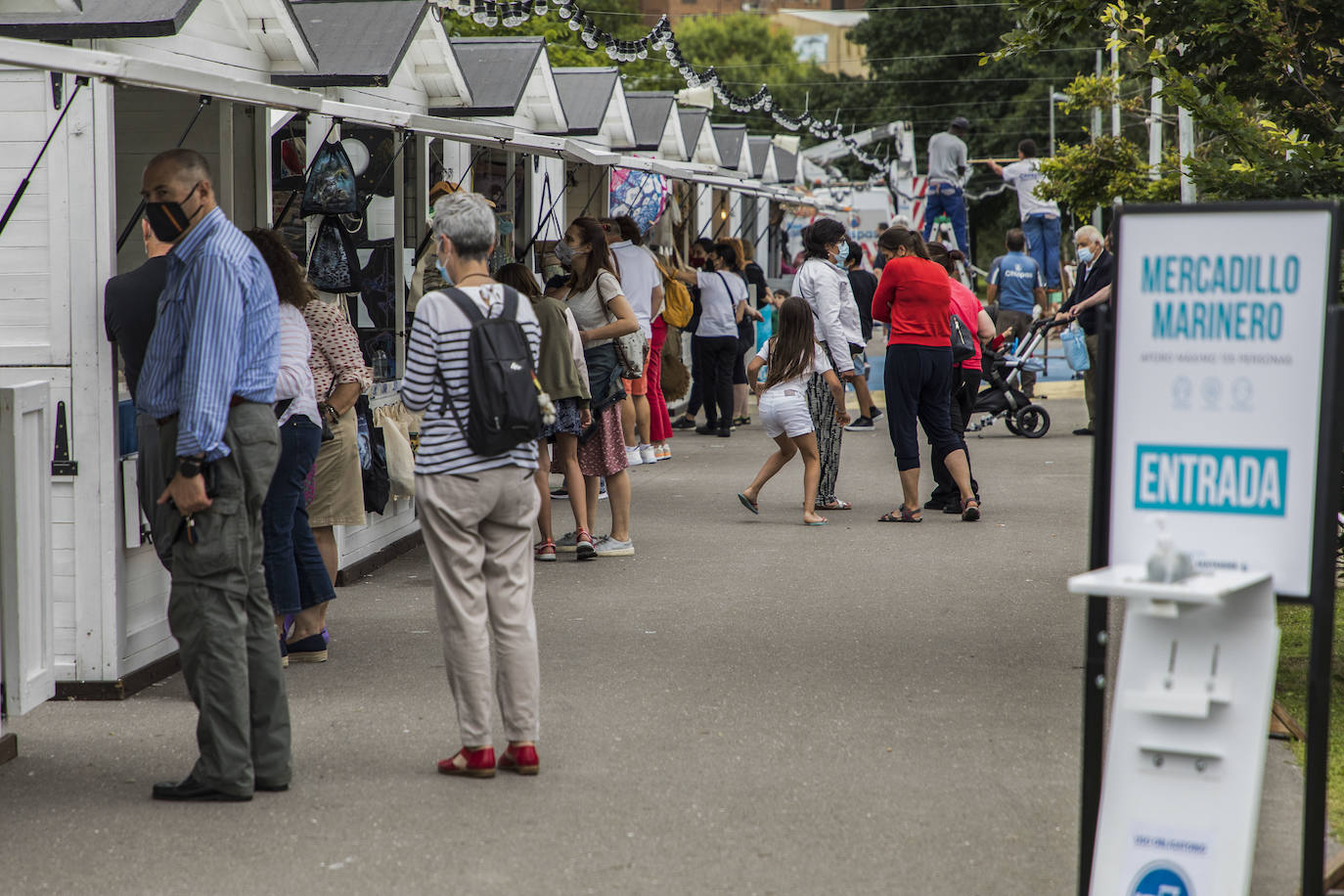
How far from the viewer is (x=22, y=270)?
240 inches

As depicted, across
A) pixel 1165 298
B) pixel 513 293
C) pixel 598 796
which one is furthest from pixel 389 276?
pixel 1165 298

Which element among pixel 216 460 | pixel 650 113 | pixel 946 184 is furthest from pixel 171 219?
pixel 946 184

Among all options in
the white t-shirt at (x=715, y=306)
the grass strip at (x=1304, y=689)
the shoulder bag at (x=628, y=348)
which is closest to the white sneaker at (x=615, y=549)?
the shoulder bag at (x=628, y=348)

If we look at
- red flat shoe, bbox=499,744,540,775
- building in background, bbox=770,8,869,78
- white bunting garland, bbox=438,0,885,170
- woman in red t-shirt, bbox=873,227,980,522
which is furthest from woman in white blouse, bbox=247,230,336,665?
building in background, bbox=770,8,869,78

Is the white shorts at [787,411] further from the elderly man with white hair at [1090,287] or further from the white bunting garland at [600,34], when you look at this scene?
the white bunting garland at [600,34]

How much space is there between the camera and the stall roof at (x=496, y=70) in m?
10.2

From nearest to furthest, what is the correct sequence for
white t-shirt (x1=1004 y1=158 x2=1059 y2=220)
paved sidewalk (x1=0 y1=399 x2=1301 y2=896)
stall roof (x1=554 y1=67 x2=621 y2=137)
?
paved sidewalk (x1=0 y1=399 x2=1301 y2=896), stall roof (x1=554 y1=67 x2=621 y2=137), white t-shirt (x1=1004 y1=158 x2=1059 y2=220)

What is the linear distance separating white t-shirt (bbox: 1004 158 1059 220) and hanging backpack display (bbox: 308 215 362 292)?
16.3 m

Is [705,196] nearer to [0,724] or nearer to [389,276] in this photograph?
[389,276]

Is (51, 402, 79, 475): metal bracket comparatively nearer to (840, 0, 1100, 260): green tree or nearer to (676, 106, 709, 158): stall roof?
(676, 106, 709, 158): stall roof

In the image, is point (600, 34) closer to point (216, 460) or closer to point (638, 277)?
point (638, 277)

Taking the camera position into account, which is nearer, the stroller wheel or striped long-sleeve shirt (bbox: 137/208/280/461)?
striped long-sleeve shirt (bbox: 137/208/280/461)

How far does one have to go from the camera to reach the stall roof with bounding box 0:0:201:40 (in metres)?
5.99

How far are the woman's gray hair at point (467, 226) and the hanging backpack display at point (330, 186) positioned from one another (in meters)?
2.92
